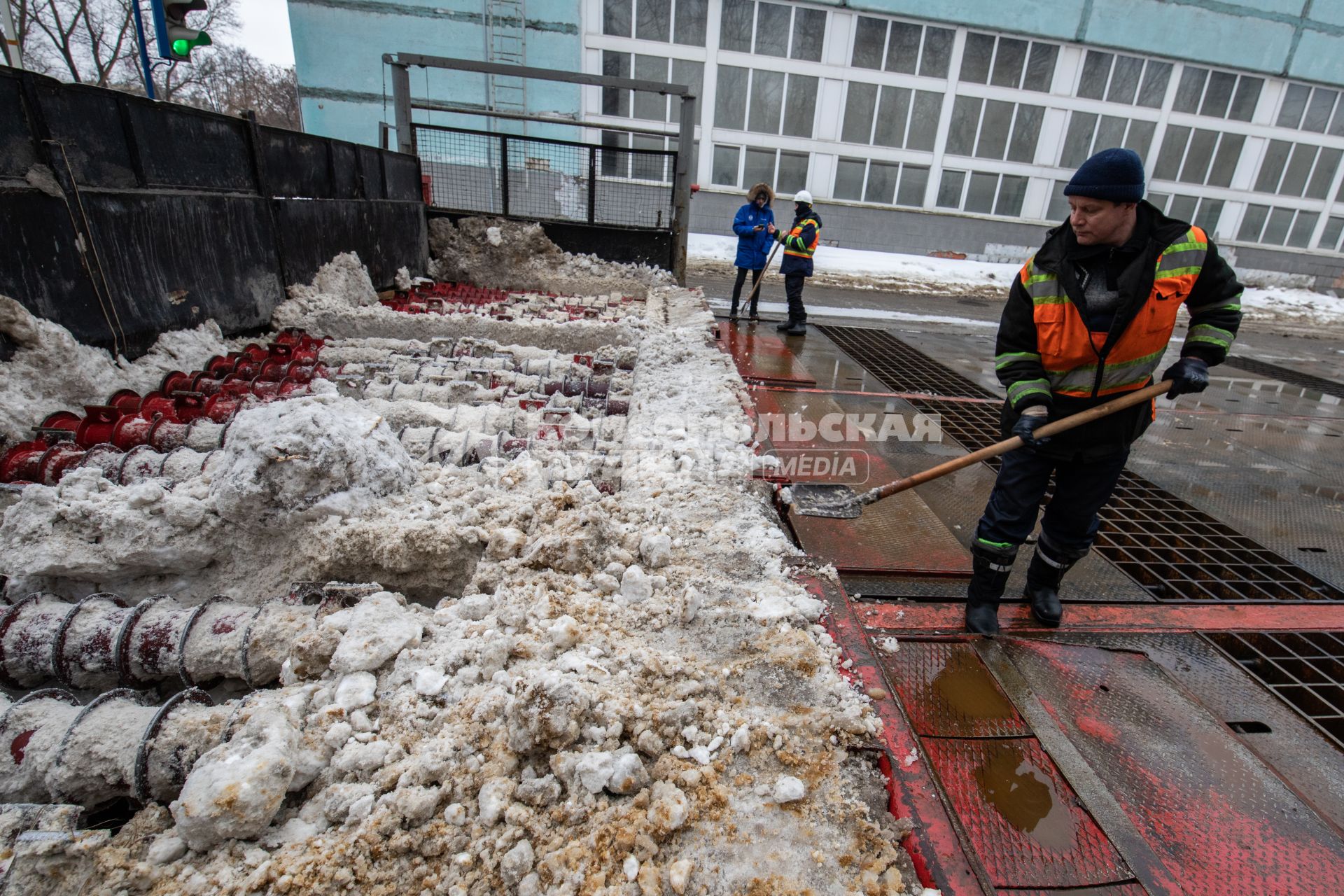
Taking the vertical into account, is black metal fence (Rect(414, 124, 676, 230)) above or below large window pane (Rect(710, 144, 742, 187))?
below

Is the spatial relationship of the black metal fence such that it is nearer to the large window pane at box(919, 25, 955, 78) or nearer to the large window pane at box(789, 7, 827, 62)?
the large window pane at box(789, 7, 827, 62)

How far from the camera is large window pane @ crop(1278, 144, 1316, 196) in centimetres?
1900

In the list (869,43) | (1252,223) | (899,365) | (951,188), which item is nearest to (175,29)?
(899,365)

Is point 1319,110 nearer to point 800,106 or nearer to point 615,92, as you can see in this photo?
point 800,106

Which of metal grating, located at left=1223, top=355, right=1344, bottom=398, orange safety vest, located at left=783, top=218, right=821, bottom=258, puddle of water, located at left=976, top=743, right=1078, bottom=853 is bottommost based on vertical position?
puddle of water, located at left=976, top=743, right=1078, bottom=853

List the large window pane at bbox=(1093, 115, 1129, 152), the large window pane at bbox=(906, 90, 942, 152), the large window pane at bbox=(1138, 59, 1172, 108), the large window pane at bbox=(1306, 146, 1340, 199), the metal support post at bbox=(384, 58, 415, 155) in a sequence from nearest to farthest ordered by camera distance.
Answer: the metal support post at bbox=(384, 58, 415, 155) < the large window pane at bbox=(906, 90, 942, 152) < the large window pane at bbox=(1138, 59, 1172, 108) < the large window pane at bbox=(1093, 115, 1129, 152) < the large window pane at bbox=(1306, 146, 1340, 199)

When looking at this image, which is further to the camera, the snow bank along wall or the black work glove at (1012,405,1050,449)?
the snow bank along wall

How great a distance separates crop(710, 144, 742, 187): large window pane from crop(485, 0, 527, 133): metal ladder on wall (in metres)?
5.23

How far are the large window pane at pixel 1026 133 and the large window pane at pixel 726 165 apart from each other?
820 centimetres

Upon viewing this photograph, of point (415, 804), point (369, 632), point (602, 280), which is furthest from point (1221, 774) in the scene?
point (602, 280)

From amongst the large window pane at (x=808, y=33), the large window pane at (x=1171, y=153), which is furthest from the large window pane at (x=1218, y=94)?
the large window pane at (x=808, y=33)

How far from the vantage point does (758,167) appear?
17.4 metres

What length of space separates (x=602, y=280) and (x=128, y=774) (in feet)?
23.8

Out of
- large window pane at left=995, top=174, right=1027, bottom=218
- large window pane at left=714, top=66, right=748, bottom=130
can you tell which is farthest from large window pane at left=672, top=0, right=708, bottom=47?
large window pane at left=995, top=174, right=1027, bottom=218
